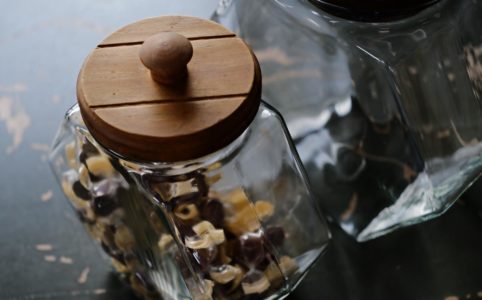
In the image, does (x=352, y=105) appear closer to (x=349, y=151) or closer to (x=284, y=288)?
(x=349, y=151)

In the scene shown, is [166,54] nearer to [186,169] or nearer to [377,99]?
[186,169]

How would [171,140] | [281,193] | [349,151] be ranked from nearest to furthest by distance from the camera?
1. [171,140]
2. [281,193]
3. [349,151]

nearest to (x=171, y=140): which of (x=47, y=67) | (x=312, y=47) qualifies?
(x=312, y=47)

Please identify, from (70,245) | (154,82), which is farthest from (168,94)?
(70,245)

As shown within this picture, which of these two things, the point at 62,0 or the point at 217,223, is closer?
the point at 217,223

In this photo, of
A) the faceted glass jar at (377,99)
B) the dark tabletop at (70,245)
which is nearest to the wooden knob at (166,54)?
the faceted glass jar at (377,99)
